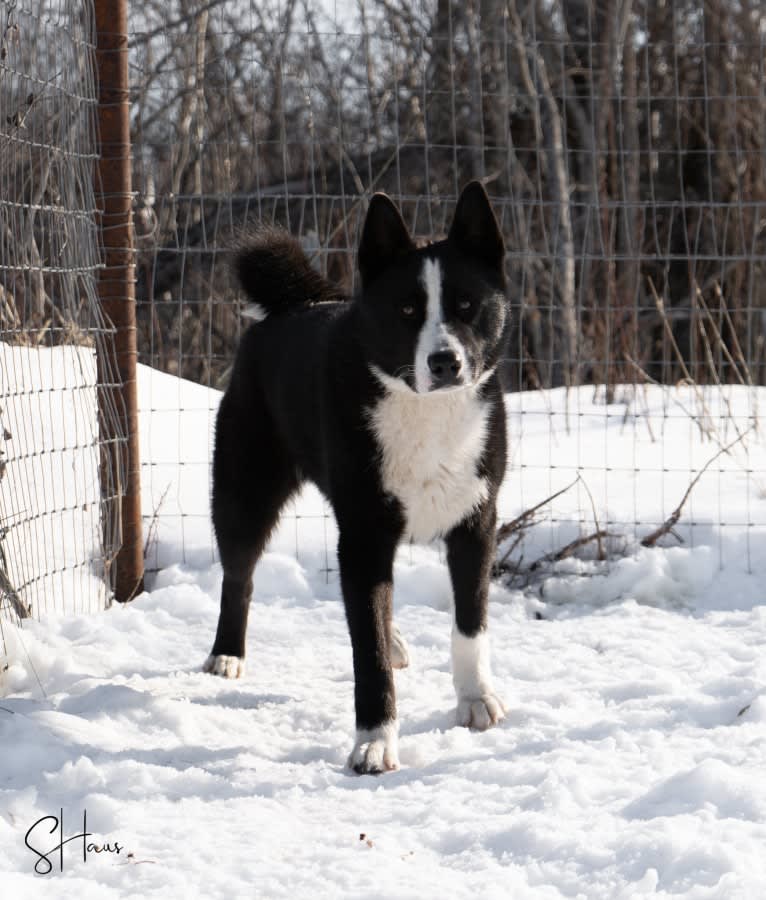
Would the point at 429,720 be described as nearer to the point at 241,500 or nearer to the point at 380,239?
the point at 241,500

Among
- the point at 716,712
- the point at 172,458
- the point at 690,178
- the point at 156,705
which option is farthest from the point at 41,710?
the point at 690,178

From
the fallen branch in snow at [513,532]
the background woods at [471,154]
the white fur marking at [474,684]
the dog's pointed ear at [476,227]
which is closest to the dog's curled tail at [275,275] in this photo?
the background woods at [471,154]

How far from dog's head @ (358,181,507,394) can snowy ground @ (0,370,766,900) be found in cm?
85

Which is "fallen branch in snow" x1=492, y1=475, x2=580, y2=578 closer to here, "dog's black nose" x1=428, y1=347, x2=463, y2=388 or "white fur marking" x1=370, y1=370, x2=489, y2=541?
"white fur marking" x1=370, y1=370, x2=489, y2=541

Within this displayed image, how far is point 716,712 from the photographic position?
2.74 m

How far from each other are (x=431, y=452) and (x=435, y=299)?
373 mm

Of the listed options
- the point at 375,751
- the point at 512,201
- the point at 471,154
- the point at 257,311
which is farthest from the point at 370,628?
the point at 471,154

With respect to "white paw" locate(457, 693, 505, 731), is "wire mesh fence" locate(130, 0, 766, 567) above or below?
above

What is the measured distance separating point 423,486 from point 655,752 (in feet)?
2.60

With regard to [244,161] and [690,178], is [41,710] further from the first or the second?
[690,178]

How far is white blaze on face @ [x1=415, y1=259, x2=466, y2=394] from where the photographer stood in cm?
257

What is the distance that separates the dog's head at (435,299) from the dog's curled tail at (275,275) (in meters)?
0.64

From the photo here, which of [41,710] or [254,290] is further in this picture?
[254,290]

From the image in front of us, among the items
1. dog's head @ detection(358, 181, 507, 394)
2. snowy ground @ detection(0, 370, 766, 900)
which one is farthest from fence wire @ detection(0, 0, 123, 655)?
dog's head @ detection(358, 181, 507, 394)
